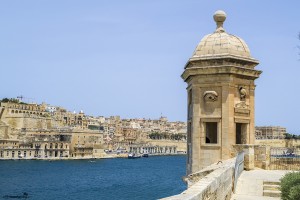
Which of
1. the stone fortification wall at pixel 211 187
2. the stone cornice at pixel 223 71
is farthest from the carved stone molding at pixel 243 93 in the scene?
the stone fortification wall at pixel 211 187

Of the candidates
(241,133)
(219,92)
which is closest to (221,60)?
(219,92)

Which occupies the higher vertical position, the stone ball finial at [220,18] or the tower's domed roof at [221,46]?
the stone ball finial at [220,18]

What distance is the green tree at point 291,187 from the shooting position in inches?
250

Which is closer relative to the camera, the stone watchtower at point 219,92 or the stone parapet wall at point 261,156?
the stone watchtower at point 219,92

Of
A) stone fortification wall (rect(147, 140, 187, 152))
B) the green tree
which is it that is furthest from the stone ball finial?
stone fortification wall (rect(147, 140, 187, 152))

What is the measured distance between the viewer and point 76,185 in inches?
2237

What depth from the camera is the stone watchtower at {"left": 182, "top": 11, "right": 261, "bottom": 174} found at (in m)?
9.93

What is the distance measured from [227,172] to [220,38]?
422cm

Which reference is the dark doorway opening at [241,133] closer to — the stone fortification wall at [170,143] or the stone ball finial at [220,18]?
the stone ball finial at [220,18]

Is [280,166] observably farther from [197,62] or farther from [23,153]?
[23,153]

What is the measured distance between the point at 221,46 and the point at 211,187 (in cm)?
530

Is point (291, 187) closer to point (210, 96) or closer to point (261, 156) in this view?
point (210, 96)

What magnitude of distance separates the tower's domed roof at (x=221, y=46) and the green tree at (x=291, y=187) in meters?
3.68

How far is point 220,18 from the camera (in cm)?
Answer: 1080
